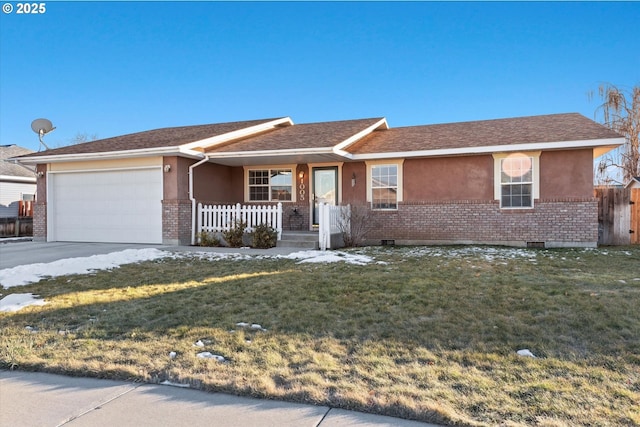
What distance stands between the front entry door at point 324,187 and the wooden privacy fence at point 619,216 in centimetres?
821

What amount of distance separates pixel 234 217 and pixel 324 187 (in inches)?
133

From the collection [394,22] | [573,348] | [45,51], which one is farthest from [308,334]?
[45,51]

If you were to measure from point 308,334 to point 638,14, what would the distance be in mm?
17171

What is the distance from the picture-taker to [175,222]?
12000 mm

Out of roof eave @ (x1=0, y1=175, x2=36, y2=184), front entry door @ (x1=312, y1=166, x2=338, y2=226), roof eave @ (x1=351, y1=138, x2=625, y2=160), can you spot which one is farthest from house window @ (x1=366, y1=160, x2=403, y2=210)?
roof eave @ (x1=0, y1=175, x2=36, y2=184)

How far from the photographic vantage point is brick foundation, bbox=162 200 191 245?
472 inches

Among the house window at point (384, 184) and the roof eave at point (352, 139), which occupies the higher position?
the roof eave at point (352, 139)

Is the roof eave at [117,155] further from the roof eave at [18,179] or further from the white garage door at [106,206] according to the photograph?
the roof eave at [18,179]

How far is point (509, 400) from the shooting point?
8.68 feet

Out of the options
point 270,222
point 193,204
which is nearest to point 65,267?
point 193,204

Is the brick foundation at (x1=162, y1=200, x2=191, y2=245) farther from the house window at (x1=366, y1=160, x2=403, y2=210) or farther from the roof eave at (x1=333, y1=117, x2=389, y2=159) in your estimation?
the house window at (x1=366, y1=160, x2=403, y2=210)

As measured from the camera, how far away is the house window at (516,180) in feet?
38.2

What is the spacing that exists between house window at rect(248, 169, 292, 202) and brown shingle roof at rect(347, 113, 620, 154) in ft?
8.95

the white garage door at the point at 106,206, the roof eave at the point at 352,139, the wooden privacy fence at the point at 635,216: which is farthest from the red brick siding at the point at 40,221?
the wooden privacy fence at the point at 635,216
